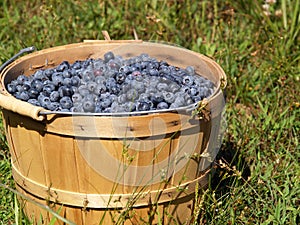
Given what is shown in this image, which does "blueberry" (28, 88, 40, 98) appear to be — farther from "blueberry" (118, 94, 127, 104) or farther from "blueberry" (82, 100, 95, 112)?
"blueberry" (118, 94, 127, 104)

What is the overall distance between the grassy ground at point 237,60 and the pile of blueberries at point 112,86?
15.8 inches

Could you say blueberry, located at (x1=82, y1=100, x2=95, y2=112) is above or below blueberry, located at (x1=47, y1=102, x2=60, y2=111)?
above

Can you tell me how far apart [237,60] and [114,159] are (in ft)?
5.99

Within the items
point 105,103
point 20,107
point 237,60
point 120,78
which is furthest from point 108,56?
point 237,60

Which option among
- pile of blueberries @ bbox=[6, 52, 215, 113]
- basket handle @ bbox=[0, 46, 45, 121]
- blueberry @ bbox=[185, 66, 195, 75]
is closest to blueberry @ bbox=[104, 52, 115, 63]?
pile of blueberries @ bbox=[6, 52, 215, 113]

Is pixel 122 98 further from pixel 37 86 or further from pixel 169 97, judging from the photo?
pixel 37 86

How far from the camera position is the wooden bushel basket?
200 cm

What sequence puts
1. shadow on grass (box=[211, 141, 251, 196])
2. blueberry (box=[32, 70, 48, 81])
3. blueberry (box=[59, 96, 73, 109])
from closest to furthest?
blueberry (box=[59, 96, 73, 109]), blueberry (box=[32, 70, 48, 81]), shadow on grass (box=[211, 141, 251, 196])

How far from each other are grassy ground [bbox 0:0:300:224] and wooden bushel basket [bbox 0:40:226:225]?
0.18 m

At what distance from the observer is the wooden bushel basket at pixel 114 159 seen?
2.00 m

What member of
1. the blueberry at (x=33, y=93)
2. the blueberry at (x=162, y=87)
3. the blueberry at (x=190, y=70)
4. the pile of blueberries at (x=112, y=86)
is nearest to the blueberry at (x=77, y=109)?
the pile of blueberries at (x=112, y=86)

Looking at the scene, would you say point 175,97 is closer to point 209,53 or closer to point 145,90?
point 145,90

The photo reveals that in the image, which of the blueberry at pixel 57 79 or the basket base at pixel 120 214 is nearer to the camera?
the basket base at pixel 120 214

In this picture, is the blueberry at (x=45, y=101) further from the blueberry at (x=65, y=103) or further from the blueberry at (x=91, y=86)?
the blueberry at (x=91, y=86)
